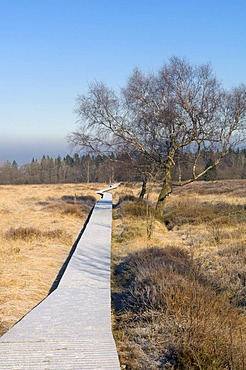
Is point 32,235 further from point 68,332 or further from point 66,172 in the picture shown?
point 66,172

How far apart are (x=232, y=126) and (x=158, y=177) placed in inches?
175

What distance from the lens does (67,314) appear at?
6391 mm

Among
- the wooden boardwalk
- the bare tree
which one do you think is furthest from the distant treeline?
the wooden boardwalk

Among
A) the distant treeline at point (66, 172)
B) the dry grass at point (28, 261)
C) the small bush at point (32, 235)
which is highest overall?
the distant treeline at point (66, 172)

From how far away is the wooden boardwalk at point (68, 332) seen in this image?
4605mm

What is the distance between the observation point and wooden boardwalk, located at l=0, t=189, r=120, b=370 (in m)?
4.61

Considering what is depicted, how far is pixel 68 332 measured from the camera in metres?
5.57

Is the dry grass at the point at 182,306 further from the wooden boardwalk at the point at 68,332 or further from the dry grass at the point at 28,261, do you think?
the dry grass at the point at 28,261

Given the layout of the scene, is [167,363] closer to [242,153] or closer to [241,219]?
[241,219]

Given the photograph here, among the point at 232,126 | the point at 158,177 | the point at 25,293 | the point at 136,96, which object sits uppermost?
the point at 136,96

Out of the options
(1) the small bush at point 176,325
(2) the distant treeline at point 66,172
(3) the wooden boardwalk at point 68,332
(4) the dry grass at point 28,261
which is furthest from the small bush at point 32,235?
(2) the distant treeline at point 66,172

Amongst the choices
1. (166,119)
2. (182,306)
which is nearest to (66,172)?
(166,119)

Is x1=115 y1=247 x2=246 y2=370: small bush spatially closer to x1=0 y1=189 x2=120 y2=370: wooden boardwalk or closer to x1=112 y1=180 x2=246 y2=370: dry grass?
x1=112 y1=180 x2=246 y2=370: dry grass

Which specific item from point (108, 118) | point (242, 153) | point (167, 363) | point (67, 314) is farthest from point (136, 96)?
point (242, 153)
